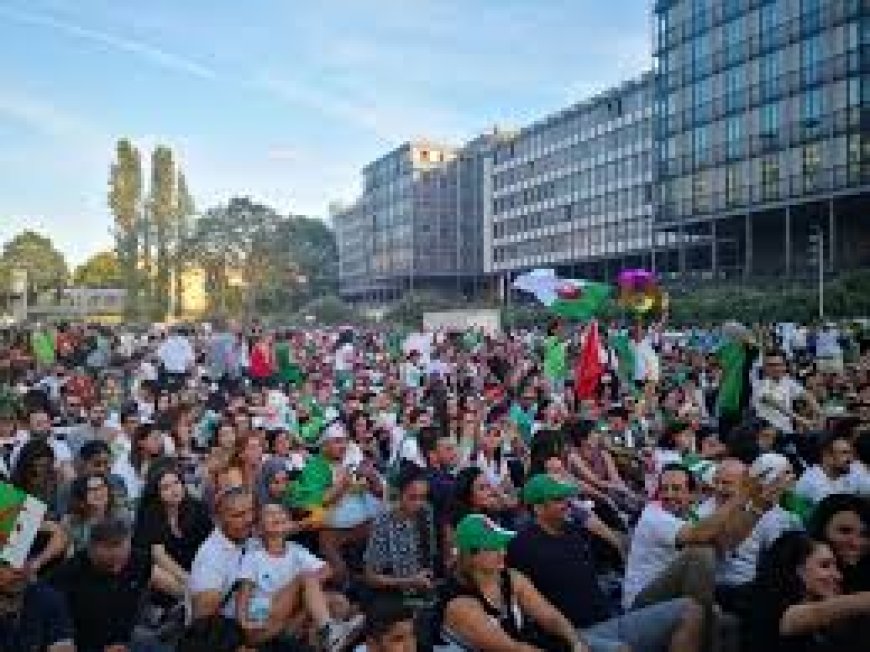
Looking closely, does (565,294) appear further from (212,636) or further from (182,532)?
(212,636)

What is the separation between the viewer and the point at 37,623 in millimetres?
4930

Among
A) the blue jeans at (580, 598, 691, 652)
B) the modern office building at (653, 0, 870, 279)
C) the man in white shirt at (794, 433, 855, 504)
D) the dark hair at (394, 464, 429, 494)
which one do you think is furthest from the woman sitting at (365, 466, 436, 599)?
the modern office building at (653, 0, 870, 279)

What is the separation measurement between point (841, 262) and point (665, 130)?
18353 millimetres

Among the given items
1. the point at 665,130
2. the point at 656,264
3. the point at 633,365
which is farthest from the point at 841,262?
the point at 633,365

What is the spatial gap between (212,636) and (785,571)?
260cm

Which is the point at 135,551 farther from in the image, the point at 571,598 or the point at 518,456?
the point at 518,456

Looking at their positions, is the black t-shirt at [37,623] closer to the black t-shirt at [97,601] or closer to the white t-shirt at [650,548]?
the black t-shirt at [97,601]

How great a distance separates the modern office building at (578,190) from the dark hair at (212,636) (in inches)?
3008

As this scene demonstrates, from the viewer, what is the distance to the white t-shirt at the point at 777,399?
422 inches

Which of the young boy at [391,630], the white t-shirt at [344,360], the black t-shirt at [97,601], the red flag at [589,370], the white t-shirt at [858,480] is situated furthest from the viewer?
Answer: the white t-shirt at [344,360]

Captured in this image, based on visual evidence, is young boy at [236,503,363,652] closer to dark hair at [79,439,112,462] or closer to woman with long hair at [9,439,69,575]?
woman with long hair at [9,439,69,575]

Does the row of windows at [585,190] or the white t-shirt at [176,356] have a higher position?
the row of windows at [585,190]

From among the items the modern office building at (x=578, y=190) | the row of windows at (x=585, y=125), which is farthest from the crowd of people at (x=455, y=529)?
→ the row of windows at (x=585, y=125)

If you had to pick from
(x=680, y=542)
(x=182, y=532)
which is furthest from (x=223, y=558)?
(x=680, y=542)
